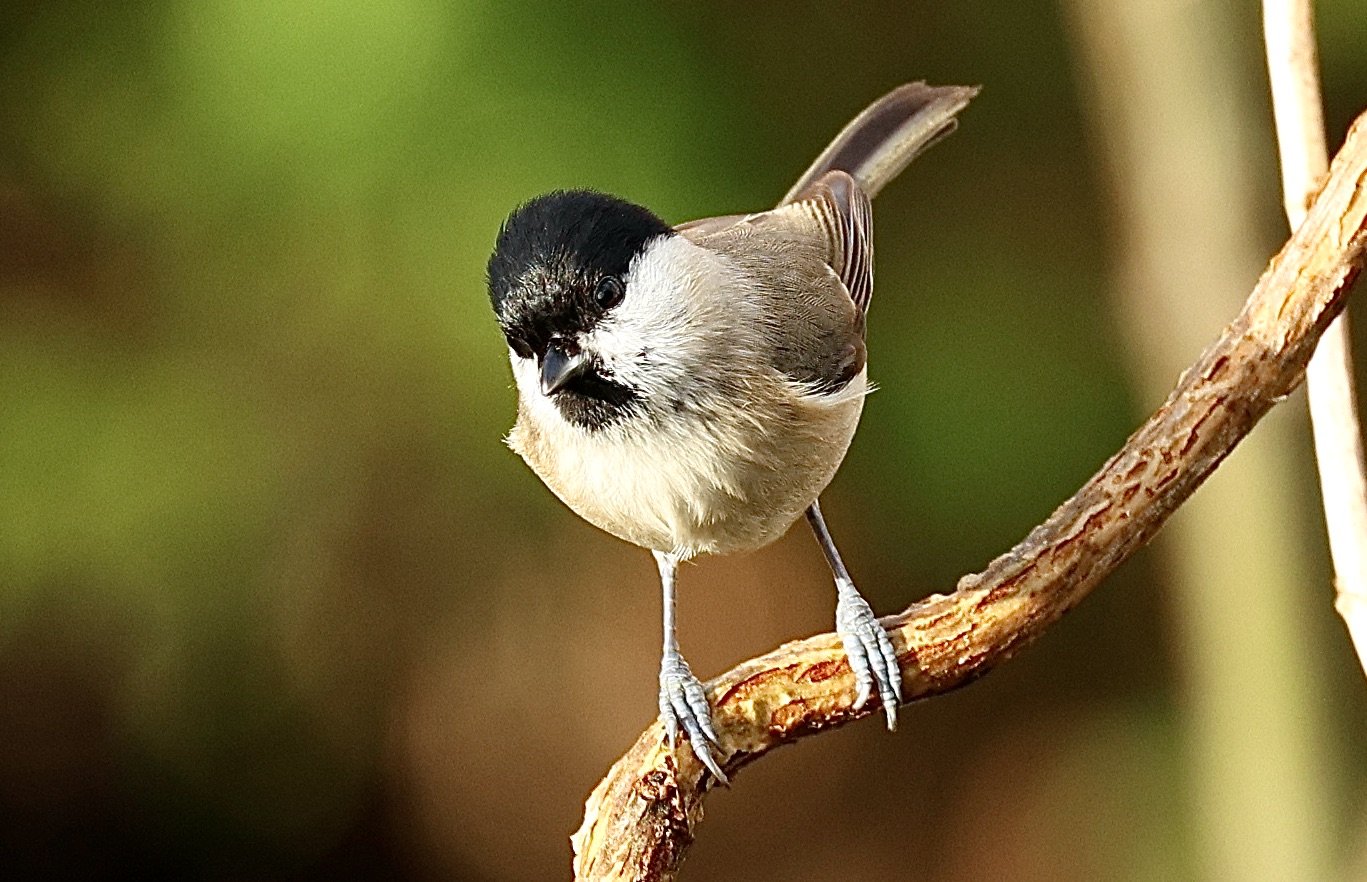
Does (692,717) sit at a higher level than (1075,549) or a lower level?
lower

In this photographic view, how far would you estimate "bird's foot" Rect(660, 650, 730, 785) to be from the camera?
109 centimetres

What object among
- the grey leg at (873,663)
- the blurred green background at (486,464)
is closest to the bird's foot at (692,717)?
the grey leg at (873,663)

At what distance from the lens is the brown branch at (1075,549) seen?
1.04 m

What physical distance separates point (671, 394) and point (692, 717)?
30 centimetres

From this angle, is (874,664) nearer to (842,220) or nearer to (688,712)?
(688,712)

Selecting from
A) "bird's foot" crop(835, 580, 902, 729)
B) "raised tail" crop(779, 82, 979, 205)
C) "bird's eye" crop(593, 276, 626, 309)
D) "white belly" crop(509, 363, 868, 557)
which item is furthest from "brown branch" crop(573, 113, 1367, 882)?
"raised tail" crop(779, 82, 979, 205)

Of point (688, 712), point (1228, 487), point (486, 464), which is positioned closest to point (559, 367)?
point (688, 712)

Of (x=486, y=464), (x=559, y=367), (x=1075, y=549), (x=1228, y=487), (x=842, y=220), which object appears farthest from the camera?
(x=486, y=464)

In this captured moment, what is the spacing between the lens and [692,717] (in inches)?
43.7

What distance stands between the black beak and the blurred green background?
818 mm

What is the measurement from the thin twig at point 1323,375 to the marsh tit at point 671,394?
1.11ft

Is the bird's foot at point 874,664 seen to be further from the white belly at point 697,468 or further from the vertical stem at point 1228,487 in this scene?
the vertical stem at point 1228,487

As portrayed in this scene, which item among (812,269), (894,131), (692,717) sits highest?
(894,131)

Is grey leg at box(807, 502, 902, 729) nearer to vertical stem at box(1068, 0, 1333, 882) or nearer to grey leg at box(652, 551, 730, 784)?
grey leg at box(652, 551, 730, 784)
